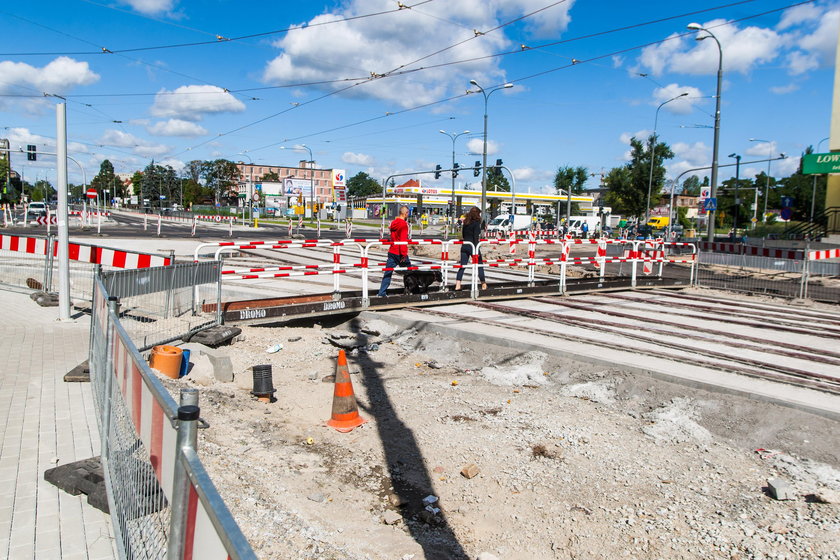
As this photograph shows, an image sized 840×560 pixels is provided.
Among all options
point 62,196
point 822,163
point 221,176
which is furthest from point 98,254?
point 221,176

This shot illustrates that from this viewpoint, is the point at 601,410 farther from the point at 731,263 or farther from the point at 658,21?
the point at 731,263

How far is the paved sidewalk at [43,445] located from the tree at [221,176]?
110 meters

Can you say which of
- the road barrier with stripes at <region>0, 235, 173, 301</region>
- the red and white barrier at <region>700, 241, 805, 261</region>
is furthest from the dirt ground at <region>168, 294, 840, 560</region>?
the red and white barrier at <region>700, 241, 805, 261</region>

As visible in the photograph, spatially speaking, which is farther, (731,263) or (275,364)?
(731,263)

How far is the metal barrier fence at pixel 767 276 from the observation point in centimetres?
1655

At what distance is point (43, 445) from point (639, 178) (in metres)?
51.7

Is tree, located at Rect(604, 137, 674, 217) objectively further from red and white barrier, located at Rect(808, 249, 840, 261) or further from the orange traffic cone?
the orange traffic cone

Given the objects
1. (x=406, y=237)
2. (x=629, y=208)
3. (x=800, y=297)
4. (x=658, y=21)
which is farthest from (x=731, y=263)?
(x=629, y=208)

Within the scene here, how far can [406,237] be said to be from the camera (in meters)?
11.4

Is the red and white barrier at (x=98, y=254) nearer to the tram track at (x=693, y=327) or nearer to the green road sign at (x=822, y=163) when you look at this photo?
the tram track at (x=693, y=327)

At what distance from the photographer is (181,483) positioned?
1.80 m

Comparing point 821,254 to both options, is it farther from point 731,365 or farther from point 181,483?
point 181,483

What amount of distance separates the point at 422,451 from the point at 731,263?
17906 mm

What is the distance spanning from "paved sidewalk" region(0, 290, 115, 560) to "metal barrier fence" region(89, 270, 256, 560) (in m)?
0.33
